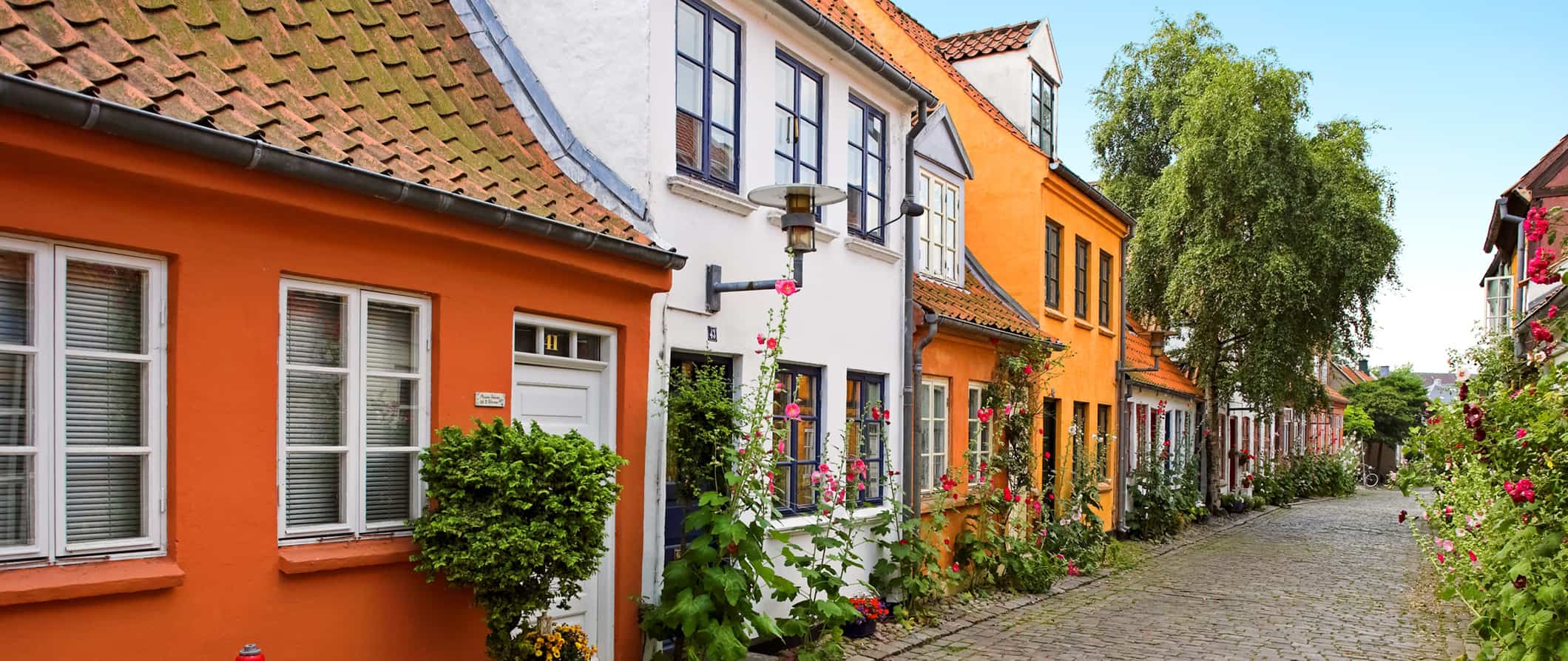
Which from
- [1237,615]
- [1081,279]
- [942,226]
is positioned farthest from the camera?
[1081,279]

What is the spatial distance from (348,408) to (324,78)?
175 cm

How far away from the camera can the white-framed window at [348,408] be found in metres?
5.51

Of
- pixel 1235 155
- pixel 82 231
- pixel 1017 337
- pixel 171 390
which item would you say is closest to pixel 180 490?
pixel 171 390

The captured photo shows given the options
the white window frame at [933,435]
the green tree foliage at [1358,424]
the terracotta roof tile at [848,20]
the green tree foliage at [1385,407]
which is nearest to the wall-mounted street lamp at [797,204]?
the terracotta roof tile at [848,20]

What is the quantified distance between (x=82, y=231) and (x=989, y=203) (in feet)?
42.4

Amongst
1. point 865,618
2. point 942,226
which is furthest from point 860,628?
point 942,226

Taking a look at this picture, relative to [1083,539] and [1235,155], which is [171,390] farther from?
[1235,155]

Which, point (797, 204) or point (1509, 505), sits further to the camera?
point (1509, 505)

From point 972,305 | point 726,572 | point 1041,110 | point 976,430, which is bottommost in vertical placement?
point 726,572

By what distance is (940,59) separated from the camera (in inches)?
614

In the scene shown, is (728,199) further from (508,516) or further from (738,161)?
(508,516)

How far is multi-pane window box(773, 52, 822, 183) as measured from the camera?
31.0 ft

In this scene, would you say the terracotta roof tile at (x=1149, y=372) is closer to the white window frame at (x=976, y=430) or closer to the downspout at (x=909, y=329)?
the white window frame at (x=976, y=430)

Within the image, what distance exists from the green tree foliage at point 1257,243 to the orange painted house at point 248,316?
15.6 metres
